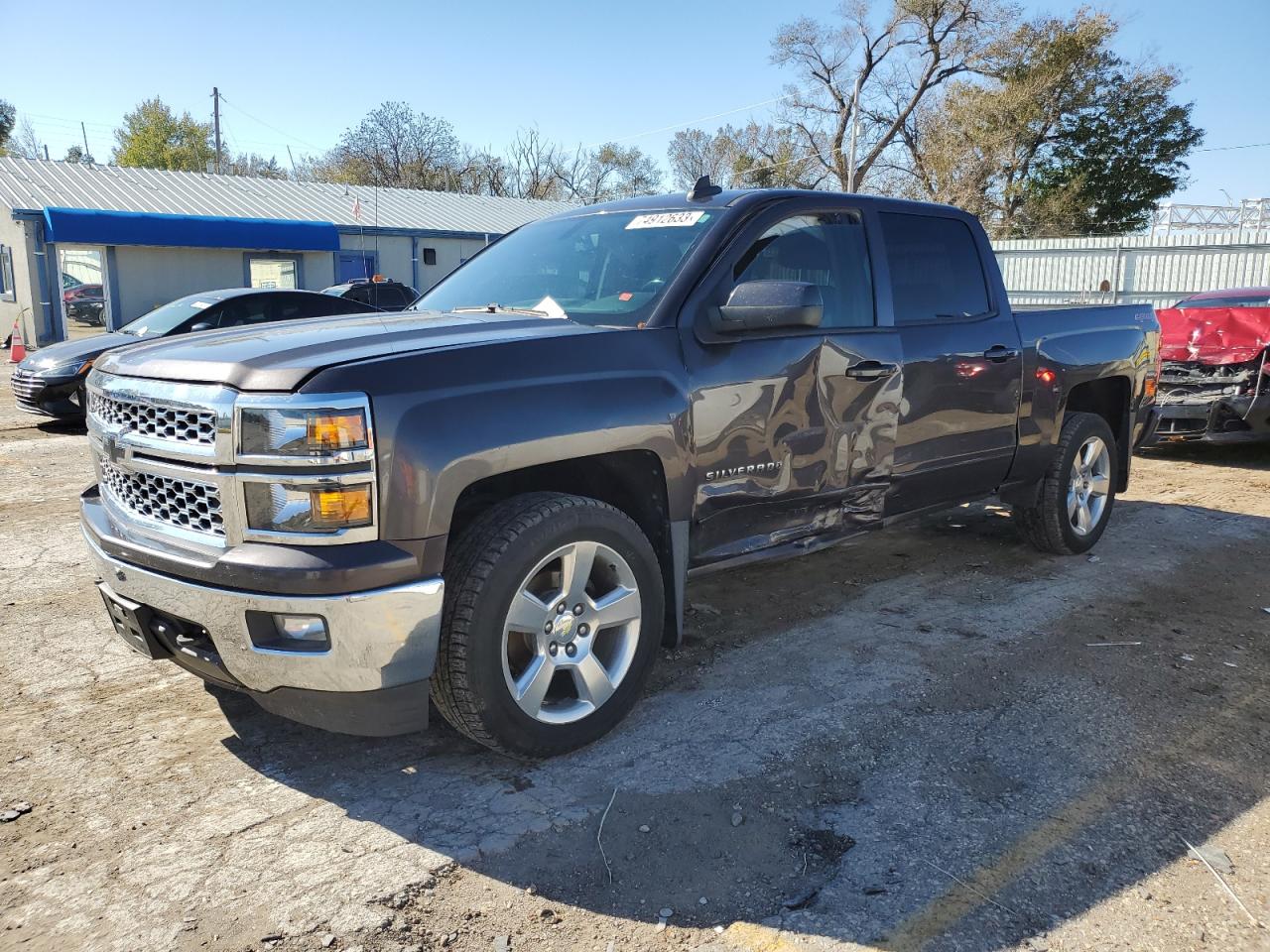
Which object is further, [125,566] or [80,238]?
[80,238]

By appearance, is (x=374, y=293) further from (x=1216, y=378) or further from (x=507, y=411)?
(x=507, y=411)

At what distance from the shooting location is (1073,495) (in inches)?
231

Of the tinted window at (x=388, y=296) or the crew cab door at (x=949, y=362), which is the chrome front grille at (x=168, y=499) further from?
the tinted window at (x=388, y=296)

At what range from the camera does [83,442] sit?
10.1 m

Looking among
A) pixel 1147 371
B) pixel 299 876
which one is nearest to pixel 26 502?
pixel 299 876

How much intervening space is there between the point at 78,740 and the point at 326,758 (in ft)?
2.99

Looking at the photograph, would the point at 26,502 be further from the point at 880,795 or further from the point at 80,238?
the point at 80,238

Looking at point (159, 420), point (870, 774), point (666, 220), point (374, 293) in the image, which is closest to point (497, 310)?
point (666, 220)

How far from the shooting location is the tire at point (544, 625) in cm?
301

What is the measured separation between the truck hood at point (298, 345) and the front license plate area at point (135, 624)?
73 cm

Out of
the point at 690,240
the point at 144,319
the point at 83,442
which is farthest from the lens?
the point at 144,319

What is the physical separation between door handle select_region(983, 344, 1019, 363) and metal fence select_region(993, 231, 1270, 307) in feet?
51.9

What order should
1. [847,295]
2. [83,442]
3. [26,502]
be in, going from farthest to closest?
[83,442], [26,502], [847,295]

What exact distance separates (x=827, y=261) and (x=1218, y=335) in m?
6.61
